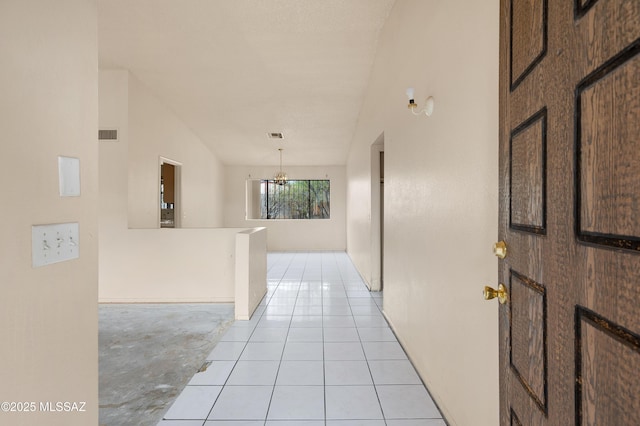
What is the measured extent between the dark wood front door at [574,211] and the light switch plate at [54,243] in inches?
52.7

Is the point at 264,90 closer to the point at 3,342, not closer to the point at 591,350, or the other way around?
the point at 3,342

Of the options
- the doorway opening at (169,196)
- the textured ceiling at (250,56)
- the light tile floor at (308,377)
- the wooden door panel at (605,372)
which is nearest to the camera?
the wooden door panel at (605,372)

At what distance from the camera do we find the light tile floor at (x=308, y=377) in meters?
1.91

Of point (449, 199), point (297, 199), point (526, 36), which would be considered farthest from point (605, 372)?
point (297, 199)

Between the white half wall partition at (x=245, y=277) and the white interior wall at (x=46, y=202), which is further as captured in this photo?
→ the white half wall partition at (x=245, y=277)

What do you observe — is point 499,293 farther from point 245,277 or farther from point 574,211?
point 245,277

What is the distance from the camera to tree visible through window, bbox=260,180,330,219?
10266 millimetres

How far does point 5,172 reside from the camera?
2.87ft

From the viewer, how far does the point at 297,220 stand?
1004 centimetres

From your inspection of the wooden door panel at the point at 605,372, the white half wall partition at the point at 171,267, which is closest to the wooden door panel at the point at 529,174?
the wooden door panel at the point at 605,372

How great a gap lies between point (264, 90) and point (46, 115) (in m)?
4.35

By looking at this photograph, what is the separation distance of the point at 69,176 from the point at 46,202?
0.13 metres

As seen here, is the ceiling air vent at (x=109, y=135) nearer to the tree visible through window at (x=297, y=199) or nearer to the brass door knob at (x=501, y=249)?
the brass door knob at (x=501, y=249)

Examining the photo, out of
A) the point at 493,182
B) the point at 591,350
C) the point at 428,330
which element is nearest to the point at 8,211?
the point at 591,350
